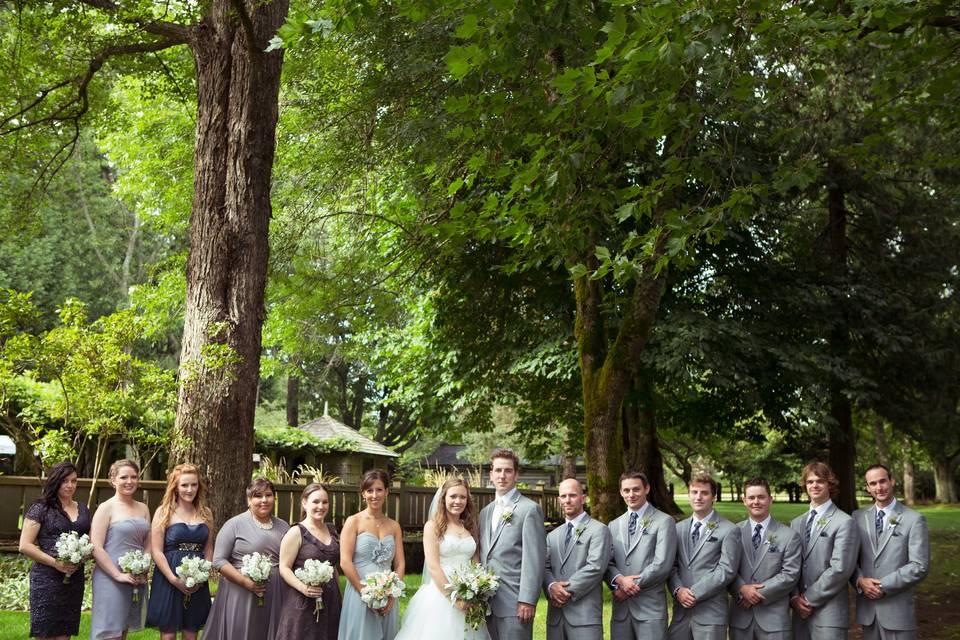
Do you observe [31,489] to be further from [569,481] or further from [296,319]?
[569,481]

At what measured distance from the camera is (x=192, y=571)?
7.02m

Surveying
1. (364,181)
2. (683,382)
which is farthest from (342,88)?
(683,382)

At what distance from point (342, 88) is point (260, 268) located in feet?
19.7

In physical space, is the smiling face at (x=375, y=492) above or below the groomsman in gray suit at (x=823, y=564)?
above

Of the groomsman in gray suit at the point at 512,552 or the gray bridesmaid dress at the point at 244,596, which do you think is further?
the gray bridesmaid dress at the point at 244,596

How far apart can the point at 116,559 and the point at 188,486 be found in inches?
30.9

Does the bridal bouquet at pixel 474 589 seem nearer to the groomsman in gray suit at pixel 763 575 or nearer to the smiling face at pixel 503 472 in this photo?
the smiling face at pixel 503 472

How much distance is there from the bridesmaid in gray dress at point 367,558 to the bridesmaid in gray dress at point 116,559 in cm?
166

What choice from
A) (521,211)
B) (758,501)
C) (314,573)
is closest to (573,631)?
(758,501)

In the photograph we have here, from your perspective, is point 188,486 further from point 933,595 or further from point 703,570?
point 933,595

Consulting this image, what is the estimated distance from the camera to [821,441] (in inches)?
A: 885

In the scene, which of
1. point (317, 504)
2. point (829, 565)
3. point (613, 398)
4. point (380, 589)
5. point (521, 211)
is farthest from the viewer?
point (613, 398)

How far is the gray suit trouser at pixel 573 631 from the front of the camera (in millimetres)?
6852

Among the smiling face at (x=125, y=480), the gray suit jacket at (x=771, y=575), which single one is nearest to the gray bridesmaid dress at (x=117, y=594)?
the smiling face at (x=125, y=480)
